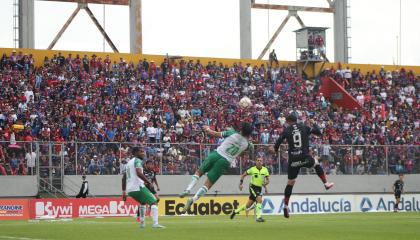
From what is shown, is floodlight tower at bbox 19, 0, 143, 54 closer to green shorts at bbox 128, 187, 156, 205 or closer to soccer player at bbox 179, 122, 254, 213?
green shorts at bbox 128, 187, 156, 205

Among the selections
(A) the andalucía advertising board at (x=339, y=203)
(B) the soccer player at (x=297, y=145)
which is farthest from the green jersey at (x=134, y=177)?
(A) the andalucía advertising board at (x=339, y=203)

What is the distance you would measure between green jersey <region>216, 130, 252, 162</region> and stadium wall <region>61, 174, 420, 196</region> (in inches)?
873

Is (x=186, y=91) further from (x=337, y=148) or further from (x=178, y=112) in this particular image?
(x=337, y=148)

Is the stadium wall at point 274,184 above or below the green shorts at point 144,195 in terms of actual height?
below

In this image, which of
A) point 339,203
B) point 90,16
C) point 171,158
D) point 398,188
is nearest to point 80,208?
point 171,158

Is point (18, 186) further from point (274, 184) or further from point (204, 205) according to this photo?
point (274, 184)

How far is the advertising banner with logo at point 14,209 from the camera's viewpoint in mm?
39844

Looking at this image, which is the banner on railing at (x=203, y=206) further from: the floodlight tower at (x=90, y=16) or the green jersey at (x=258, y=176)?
→ the floodlight tower at (x=90, y=16)

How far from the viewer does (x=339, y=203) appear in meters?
48.6

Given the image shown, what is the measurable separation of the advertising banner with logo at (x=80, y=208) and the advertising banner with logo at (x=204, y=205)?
5.04 feet

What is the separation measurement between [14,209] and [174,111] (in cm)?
1263

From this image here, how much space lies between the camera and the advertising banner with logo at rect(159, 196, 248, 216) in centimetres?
4331

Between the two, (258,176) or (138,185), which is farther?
(258,176)

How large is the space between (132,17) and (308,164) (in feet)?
116
